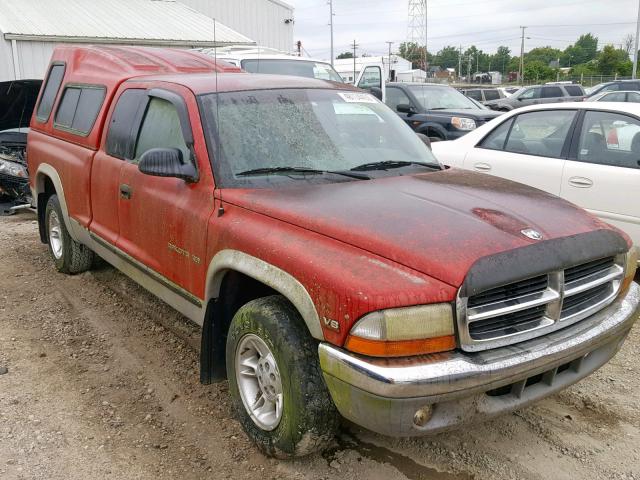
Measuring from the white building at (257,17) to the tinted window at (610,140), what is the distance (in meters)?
21.1

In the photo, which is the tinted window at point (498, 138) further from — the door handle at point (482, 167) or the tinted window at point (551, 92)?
the tinted window at point (551, 92)

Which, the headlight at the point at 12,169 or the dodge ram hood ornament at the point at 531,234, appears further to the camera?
the headlight at the point at 12,169

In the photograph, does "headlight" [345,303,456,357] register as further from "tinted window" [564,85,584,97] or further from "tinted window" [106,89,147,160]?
"tinted window" [564,85,584,97]

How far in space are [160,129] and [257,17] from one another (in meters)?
22.3

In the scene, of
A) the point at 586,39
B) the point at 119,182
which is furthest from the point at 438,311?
the point at 586,39

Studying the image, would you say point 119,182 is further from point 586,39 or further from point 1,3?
point 586,39

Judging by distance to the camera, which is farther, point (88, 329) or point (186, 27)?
point (186, 27)

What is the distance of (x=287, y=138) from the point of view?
360 centimetres

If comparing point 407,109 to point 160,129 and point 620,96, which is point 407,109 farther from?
point 620,96

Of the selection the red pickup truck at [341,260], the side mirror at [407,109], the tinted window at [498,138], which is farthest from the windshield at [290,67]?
the red pickup truck at [341,260]

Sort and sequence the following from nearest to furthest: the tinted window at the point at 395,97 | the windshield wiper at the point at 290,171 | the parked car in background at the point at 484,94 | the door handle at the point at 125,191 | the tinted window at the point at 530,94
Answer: the windshield wiper at the point at 290,171, the door handle at the point at 125,191, the tinted window at the point at 395,97, the tinted window at the point at 530,94, the parked car in background at the point at 484,94

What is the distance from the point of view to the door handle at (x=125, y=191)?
4105mm

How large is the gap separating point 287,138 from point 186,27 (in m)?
19.3

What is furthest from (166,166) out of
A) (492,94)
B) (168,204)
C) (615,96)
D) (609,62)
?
(609,62)
